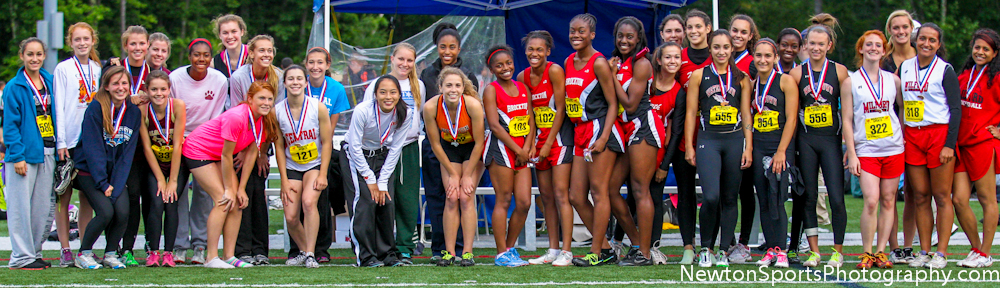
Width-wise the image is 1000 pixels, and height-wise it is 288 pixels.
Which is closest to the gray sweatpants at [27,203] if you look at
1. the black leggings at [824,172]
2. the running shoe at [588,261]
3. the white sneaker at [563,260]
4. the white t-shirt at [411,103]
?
the white t-shirt at [411,103]

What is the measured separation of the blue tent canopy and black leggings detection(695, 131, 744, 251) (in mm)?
3136

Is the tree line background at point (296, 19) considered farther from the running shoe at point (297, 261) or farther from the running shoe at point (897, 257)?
the running shoe at point (897, 257)

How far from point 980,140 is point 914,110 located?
42 cm

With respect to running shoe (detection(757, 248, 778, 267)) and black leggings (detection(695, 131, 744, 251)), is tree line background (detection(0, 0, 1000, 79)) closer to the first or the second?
black leggings (detection(695, 131, 744, 251))

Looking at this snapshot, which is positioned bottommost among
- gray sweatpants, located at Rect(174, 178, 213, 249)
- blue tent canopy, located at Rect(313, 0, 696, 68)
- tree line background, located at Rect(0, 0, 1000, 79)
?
gray sweatpants, located at Rect(174, 178, 213, 249)

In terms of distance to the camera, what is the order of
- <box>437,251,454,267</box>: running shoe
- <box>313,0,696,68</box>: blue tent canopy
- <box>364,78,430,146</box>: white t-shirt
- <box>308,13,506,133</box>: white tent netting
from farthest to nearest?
<box>313,0,696,68</box>: blue tent canopy
<box>308,13,506,133</box>: white tent netting
<box>364,78,430,146</box>: white t-shirt
<box>437,251,454,267</box>: running shoe

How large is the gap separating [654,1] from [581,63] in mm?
2984

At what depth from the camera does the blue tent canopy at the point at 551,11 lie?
8.16 m

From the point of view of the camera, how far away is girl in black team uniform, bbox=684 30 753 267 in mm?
5070

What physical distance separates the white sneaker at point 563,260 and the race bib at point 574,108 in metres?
0.82

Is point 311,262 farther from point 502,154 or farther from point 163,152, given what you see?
point 502,154

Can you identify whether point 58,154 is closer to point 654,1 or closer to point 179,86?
point 179,86

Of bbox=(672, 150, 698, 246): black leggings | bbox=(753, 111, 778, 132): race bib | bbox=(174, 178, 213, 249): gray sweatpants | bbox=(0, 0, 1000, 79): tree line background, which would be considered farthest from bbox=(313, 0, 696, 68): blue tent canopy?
bbox=(0, 0, 1000, 79): tree line background

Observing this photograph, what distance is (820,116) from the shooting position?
16.7 feet
